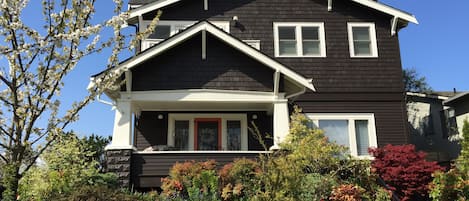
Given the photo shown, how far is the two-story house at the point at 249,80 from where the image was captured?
11695 mm

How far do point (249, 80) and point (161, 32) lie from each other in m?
4.84

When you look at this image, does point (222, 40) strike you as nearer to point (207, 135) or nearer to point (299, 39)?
point (207, 135)

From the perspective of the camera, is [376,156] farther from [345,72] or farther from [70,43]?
[70,43]

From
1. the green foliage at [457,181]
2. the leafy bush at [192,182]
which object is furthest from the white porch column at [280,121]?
the green foliage at [457,181]

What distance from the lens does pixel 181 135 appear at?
14.4 meters

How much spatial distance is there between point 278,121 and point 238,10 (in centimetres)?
567

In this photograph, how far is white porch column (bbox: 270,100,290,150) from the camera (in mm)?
11680

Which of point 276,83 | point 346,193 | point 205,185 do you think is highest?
point 276,83

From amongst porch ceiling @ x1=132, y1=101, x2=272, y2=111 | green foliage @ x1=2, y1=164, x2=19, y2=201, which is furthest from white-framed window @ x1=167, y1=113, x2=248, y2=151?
green foliage @ x1=2, y1=164, x2=19, y2=201

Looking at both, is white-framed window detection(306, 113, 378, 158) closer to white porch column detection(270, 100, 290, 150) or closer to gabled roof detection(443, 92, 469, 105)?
white porch column detection(270, 100, 290, 150)

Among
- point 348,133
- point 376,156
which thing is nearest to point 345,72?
point 348,133

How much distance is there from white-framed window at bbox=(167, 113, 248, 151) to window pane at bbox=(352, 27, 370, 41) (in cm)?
503

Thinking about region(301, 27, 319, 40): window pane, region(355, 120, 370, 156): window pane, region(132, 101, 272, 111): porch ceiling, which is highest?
region(301, 27, 319, 40): window pane

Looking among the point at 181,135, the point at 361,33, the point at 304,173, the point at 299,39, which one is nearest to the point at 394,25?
the point at 361,33
